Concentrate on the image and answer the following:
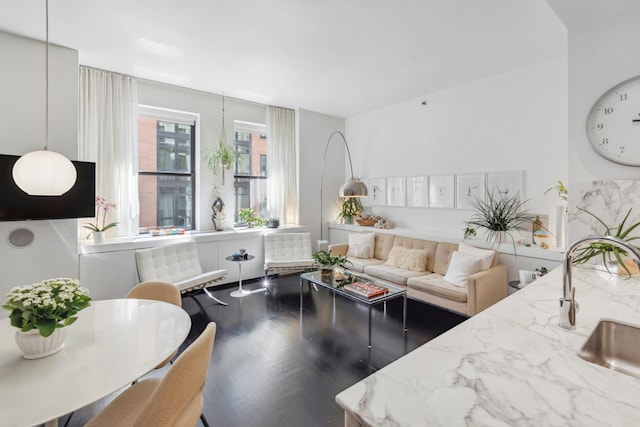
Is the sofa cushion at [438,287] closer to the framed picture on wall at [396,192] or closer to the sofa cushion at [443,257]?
the sofa cushion at [443,257]

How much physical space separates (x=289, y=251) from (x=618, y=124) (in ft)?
13.6

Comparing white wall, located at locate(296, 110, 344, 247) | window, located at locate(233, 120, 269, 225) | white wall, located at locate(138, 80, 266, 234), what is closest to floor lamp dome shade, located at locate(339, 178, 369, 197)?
white wall, located at locate(296, 110, 344, 247)

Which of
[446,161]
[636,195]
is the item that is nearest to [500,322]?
[636,195]

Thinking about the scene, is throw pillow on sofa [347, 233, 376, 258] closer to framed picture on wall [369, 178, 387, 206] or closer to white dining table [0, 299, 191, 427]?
framed picture on wall [369, 178, 387, 206]

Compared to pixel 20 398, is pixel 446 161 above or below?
above

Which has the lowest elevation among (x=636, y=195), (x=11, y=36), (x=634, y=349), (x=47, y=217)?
(x=634, y=349)

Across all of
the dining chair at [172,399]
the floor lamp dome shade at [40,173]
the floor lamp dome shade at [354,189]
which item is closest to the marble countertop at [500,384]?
the dining chair at [172,399]

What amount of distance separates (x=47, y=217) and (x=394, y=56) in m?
4.14

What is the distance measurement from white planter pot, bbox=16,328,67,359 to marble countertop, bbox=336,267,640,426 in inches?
58.0

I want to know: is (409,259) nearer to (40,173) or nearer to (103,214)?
(40,173)

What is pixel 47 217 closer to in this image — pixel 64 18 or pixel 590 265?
pixel 64 18

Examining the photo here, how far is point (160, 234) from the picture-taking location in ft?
14.4

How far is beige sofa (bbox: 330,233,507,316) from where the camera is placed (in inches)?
126

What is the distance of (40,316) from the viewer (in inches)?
54.3
